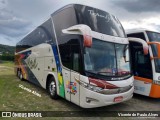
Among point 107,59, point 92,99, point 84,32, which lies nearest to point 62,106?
point 92,99

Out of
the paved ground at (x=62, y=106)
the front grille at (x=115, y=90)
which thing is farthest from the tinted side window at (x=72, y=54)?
the paved ground at (x=62, y=106)

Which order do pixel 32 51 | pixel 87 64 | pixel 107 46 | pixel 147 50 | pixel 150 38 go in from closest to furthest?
pixel 87 64, pixel 107 46, pixel 147 50, pixel 150 38, pixel 32 51

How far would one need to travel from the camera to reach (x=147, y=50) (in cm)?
863

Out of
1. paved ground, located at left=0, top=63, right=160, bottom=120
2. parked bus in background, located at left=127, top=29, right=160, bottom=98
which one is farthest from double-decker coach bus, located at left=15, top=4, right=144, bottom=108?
parked bus in background, located at left=127, top=29, right=160, bottom=98

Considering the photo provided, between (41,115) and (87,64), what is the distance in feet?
7.78

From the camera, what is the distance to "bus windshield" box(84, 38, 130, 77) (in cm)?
720

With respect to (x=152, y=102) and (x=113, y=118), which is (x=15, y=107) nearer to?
(x=113, y=118)

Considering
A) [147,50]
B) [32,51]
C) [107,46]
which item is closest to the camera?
[107,46]

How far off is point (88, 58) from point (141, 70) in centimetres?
380

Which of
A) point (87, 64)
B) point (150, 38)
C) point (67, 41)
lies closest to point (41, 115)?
point (87, 64)

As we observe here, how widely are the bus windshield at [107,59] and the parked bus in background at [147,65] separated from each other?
5.47 feet

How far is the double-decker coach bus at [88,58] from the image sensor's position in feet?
23.0

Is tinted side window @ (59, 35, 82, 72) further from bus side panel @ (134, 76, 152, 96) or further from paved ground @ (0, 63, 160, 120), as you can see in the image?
bus side panel @ (134, 76, 152, 96)

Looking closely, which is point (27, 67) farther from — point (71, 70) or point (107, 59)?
point (107, 59)
